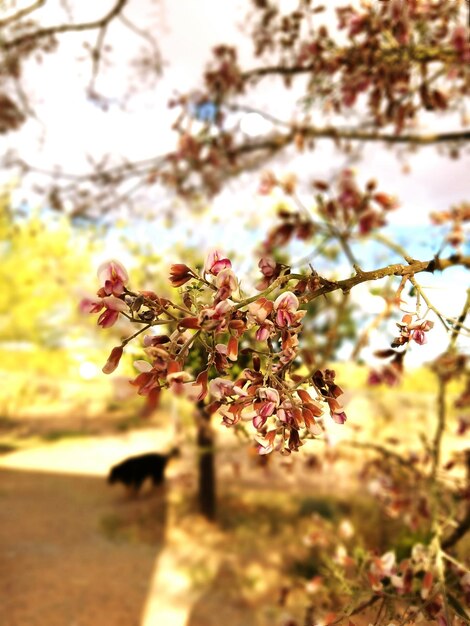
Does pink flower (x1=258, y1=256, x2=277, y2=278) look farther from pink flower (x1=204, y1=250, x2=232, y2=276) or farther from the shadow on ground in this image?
the shadow on ground

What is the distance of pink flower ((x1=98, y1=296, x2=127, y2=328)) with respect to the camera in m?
A: 0.77

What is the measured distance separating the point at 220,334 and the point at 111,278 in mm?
194

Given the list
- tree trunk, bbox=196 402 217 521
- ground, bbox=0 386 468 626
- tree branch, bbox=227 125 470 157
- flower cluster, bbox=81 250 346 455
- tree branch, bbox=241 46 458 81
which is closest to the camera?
flower cluster, bbox=81 250 346 455

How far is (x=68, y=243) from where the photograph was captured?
14555 millimetres

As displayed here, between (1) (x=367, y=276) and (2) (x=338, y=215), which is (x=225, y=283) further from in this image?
(2) (x=338, y=215)

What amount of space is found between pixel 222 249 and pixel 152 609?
475 cm

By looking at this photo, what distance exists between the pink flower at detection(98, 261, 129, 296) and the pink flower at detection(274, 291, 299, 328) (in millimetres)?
247

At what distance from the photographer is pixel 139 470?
7.45 m

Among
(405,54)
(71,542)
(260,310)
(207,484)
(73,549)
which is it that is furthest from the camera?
(207,484)

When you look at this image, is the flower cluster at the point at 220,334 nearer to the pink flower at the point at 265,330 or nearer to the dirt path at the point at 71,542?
the pink flower at the point at 265,330

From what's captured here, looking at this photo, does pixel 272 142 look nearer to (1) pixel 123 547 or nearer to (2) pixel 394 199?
(2) pixel 394 199

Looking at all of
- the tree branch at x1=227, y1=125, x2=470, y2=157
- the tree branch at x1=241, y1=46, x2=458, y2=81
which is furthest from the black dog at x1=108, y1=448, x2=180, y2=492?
the tree branch at x1=241, y1=46, x2=458, y2=81

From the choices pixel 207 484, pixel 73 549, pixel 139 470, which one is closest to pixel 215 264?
pixel 73 549

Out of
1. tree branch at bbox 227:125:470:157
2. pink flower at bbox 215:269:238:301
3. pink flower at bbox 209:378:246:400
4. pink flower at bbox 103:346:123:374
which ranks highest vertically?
tree branch at bbox 227:125:470:157
